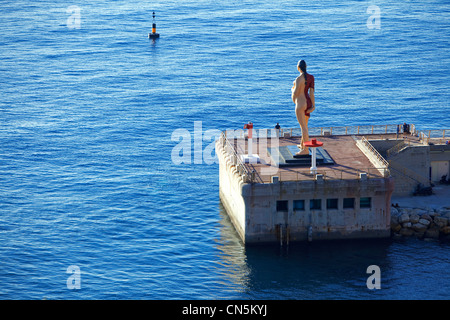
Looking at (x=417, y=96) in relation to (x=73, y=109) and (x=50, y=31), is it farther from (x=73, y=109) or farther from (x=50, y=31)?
(x=50, y=31)

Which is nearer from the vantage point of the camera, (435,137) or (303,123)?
(303,123)

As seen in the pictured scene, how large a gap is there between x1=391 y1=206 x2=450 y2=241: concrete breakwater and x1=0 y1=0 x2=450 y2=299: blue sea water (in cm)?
127

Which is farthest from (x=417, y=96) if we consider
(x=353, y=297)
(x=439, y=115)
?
(x=353, y=297)

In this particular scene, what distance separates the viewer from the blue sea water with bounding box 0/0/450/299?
7775cm

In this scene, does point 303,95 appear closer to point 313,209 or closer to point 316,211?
point 313,209

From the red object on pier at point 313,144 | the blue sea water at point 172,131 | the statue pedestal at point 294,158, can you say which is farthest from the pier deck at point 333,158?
the blue sea water at point 172,131

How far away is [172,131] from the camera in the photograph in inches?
4894

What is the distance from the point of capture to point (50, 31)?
631 feet

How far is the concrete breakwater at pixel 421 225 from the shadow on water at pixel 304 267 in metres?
2.01

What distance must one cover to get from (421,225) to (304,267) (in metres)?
13.5

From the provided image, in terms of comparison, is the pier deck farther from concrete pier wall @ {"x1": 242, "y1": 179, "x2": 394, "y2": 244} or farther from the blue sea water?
the blue sea water

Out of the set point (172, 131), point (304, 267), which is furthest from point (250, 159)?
point (172, 131)

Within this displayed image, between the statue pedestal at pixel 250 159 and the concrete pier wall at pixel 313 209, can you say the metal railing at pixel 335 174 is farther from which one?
the statue pedestal at pixel 250 159
